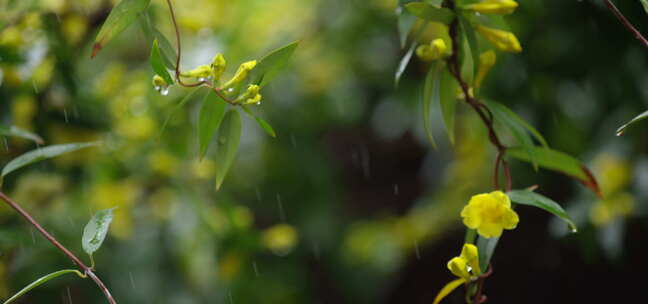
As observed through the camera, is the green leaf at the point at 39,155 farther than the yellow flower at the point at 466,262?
Yes

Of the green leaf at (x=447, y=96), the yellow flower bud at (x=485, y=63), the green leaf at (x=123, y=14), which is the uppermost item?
the green leaf at (x=123, y=14)

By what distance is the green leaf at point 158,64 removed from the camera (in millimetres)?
496

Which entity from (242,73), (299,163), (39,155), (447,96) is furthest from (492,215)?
(299,163)

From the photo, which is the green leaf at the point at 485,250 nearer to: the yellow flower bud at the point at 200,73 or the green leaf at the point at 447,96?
the green leaf at the point at 447,96

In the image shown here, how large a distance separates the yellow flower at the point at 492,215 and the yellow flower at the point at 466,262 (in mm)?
22

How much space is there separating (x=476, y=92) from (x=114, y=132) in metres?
0.81

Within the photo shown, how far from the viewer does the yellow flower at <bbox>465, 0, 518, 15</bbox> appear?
59 cm

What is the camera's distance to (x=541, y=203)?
56 cm

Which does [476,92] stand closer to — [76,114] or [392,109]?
[76,114]

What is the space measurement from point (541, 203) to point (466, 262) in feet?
0.28

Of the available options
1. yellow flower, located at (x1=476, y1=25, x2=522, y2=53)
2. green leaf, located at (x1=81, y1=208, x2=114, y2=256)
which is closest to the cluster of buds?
green leaf, located at (x1=81, y1=208, x2=114, y2=256)

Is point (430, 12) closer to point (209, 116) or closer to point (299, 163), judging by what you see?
point (209, 116)

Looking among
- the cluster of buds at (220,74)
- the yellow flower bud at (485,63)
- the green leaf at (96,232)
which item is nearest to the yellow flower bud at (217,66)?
the cluster of buds at (220,74)

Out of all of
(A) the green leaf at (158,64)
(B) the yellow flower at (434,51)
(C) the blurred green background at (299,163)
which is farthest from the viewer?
(C) the blurred green background at (299,163)
